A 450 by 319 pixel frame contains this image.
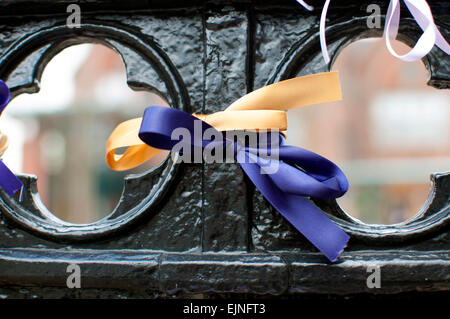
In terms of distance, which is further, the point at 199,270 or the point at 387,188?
the point at 387,188

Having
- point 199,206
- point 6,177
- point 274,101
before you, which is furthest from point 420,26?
point 6,177

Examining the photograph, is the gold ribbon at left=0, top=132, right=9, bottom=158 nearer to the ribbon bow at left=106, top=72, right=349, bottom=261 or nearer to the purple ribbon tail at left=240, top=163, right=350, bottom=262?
the ribbon bow at left=106, top=72, right=349, bottom=261

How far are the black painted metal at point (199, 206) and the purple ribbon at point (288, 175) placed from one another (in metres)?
0.03

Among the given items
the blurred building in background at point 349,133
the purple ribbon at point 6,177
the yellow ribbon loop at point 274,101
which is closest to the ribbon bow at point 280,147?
the yellow ribbon loop at point 274,101

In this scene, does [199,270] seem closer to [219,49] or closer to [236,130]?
[236,130]

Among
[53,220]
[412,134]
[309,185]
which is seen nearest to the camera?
[309,185]

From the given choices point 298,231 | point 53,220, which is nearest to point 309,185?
point 298,231

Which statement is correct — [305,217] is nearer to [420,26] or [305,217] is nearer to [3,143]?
[420,26]

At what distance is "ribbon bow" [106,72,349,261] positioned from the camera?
49 cm

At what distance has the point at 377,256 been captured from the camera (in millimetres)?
512

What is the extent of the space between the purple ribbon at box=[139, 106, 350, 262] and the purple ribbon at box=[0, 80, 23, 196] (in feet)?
0.59

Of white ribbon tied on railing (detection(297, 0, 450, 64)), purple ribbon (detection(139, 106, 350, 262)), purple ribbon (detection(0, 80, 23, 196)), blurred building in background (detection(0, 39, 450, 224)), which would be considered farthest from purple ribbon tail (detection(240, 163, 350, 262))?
blurred building in background (detection(0, 39, 450, 224))

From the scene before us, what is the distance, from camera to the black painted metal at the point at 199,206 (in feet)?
1.63

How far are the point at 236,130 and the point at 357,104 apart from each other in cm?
1326
